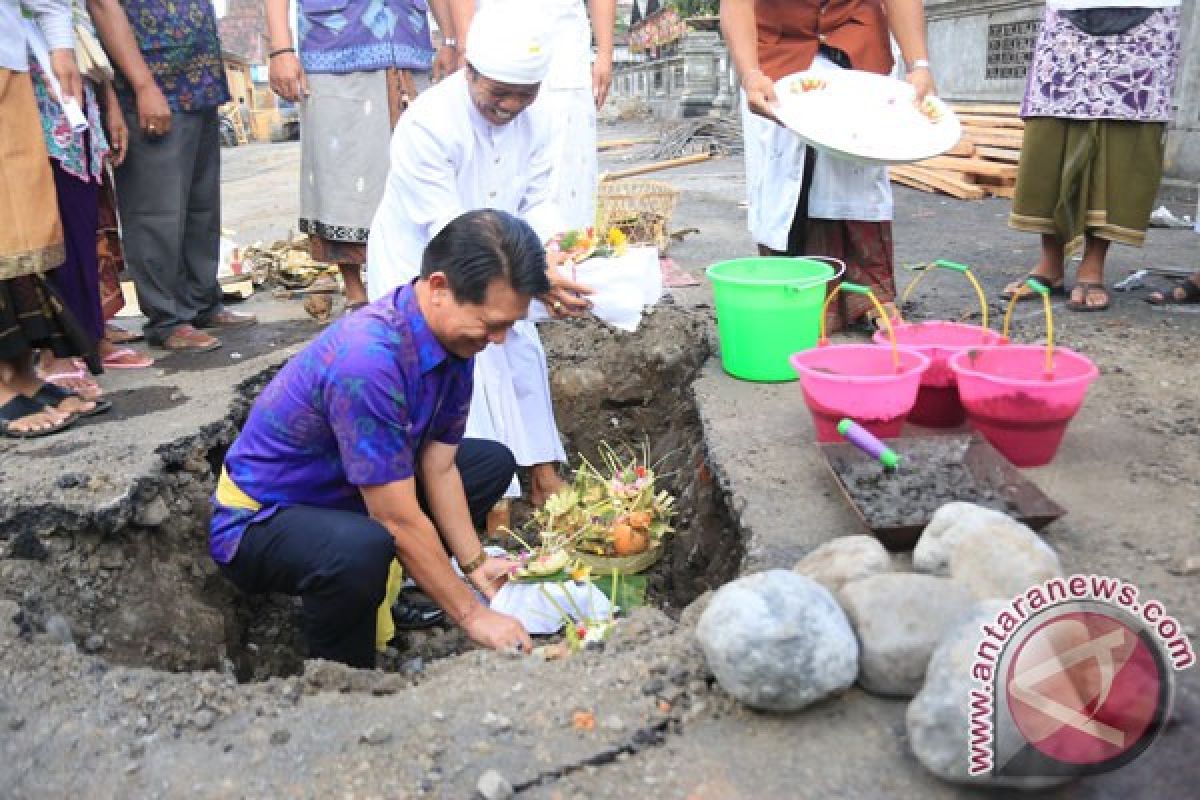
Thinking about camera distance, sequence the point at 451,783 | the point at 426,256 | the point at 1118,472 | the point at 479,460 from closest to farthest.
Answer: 1. the point at 451,783
2. the point at 426,256
3. the point at 1118,472
4. the point at 479,460

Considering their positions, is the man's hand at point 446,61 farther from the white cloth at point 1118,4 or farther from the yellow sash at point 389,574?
the white cloth at point 1118,4

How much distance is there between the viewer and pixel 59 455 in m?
3.08

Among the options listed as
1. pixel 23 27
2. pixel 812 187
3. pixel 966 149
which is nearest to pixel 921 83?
pixel 812 187

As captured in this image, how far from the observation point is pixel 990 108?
909cm

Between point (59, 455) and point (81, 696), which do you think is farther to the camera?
point (59, 455)

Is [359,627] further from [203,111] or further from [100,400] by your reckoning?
[203,111]

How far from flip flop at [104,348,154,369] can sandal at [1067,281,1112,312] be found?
→ 424 centimetres

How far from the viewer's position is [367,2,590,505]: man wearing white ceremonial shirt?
9.11ft

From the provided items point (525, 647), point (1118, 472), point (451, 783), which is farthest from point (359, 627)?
point (1118, 472)

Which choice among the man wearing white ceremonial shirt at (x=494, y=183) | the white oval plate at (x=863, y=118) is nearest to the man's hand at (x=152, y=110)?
the man wearing white ceremonial shirt at (x=494, y=183)

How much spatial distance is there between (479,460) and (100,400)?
1.68m

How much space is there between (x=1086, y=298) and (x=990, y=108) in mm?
5558

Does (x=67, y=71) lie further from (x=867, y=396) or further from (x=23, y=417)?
(x=867, y=396)

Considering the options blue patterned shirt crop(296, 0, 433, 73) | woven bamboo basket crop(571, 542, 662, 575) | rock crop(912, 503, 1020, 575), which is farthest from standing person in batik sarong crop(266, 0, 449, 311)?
rock crop(912, 503, 1020, 575)
